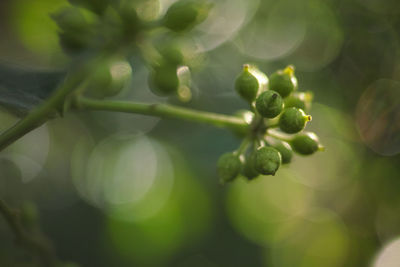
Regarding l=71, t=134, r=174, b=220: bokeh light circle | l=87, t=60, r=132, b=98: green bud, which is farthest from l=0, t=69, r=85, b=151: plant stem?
l=71, t=134, r=174, b=220: bokeh light circle

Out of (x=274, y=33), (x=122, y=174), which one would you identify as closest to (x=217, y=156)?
(x=274, y=33)

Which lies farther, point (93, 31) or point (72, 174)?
point (72, 174)

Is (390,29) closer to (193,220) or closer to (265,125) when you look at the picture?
(265,125)

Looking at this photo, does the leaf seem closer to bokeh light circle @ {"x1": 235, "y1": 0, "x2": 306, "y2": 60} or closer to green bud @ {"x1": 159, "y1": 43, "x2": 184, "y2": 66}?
green bud @ {"x1": 159, "y1": 43, "x2": 184, "y2": 66}

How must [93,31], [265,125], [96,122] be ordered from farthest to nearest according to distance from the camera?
[96,122]
[93,31]
[265,125]

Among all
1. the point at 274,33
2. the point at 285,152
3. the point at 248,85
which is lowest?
the point at 274,33

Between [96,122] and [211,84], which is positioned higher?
[211,84]

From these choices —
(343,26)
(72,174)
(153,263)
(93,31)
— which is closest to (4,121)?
(93,31)

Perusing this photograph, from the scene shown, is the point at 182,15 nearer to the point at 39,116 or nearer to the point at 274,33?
the point at 39,116
